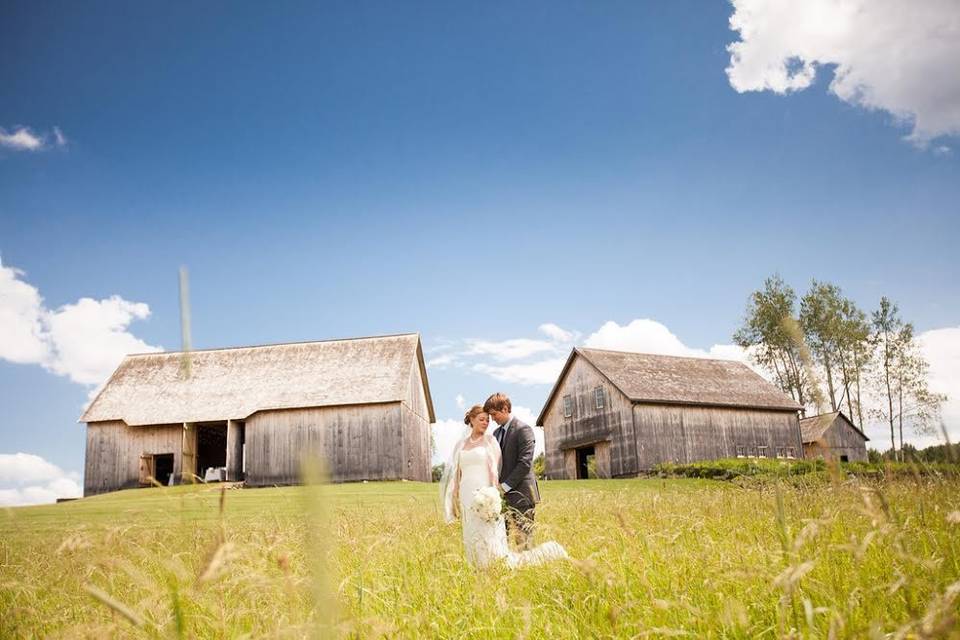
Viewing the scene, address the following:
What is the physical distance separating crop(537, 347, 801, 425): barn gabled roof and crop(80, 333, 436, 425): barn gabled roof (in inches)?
428

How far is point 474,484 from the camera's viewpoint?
7406 mm

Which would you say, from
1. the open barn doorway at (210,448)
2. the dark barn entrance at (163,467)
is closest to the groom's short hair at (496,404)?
the dark barn entrance at (163,467)

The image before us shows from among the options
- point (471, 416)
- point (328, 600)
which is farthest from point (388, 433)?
point (328, 600)

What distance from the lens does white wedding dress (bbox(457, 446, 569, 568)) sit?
5.23m

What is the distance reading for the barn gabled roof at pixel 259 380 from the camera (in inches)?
1307

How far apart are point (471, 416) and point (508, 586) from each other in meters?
4.12

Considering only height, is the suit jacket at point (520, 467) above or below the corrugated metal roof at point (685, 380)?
below

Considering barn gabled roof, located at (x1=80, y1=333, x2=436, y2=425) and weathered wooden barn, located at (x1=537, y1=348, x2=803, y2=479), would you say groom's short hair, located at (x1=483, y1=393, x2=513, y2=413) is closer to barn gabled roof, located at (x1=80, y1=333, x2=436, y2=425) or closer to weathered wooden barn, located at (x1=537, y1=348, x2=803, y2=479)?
barn gabled roof, located at (x1=80, y1=333, x2=436, y2=425)

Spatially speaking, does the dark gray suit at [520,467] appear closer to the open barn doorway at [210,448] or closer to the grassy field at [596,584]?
the grassy field at [596,584]

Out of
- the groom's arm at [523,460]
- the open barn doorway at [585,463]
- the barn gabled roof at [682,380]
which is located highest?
the barn gabled roof at [682,380]

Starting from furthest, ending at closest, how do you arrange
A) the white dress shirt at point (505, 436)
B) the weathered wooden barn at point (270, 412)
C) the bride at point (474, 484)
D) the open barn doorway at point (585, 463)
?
1. the open barn doorway at point (585, 463)
2. the weathered wooden barn at point (270, 412)
3. the white dress shirt at point (505, 436)
4. the bride at point (474, 484)

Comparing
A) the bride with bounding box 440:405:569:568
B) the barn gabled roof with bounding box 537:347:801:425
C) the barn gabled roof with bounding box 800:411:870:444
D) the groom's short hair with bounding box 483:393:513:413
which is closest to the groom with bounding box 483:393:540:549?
the groom's short hair with bounding box 483:393:513:413

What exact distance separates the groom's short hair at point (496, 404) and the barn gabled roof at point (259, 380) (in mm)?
24852

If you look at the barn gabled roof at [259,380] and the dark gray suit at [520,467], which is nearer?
the dark gray suit at [520,467]
